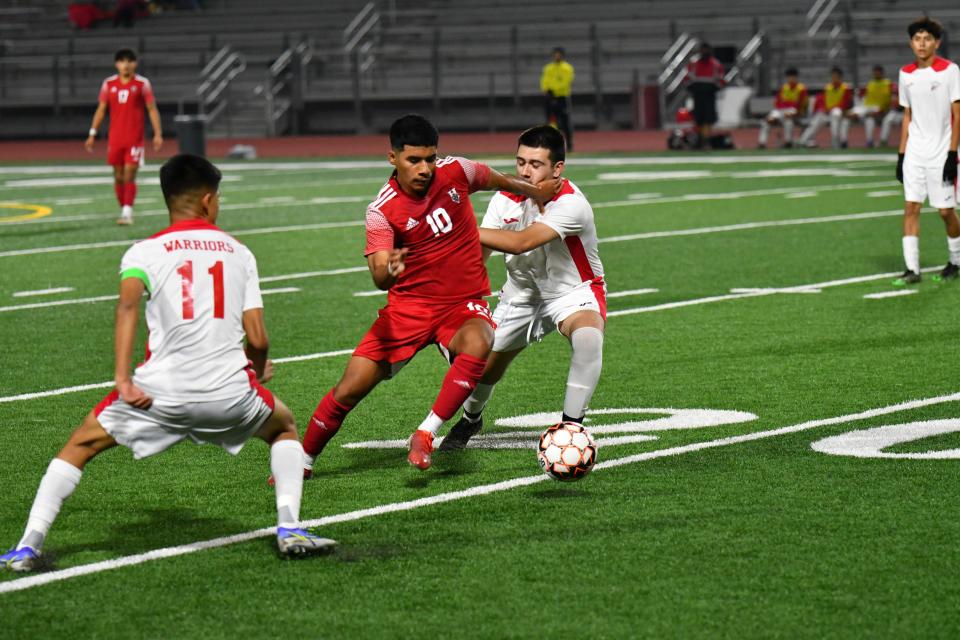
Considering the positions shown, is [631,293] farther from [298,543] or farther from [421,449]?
[298,543]

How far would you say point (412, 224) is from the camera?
7004 mm

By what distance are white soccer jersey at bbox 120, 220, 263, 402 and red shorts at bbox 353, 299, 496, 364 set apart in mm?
1519

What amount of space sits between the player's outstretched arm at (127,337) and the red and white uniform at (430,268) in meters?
1.73

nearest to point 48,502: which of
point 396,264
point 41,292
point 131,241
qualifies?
point 396,264

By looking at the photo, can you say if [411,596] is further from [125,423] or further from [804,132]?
[804,132]

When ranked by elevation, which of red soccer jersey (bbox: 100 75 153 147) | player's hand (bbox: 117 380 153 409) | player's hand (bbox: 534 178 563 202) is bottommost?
player's hand (bbox: 117 380 153 409)

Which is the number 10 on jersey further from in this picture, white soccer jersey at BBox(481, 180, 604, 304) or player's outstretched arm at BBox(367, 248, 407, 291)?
→ white soccer jersey at BBox(481, 180, 604, 304)

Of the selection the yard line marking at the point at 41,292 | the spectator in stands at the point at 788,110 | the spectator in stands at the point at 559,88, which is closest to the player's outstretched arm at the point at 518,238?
the yard line marking at the point at 41,292

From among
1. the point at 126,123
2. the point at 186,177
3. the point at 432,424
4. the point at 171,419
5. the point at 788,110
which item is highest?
the point at 126,123

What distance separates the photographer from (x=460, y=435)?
25.1 feet

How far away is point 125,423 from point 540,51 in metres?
36.9

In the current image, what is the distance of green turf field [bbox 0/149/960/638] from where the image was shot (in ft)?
16.5

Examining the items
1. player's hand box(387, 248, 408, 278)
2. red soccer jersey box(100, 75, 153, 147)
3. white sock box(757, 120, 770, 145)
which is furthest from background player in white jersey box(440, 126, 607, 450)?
white sock box(757, 120, 770, 145)

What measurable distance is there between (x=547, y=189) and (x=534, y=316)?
62 centimetres
